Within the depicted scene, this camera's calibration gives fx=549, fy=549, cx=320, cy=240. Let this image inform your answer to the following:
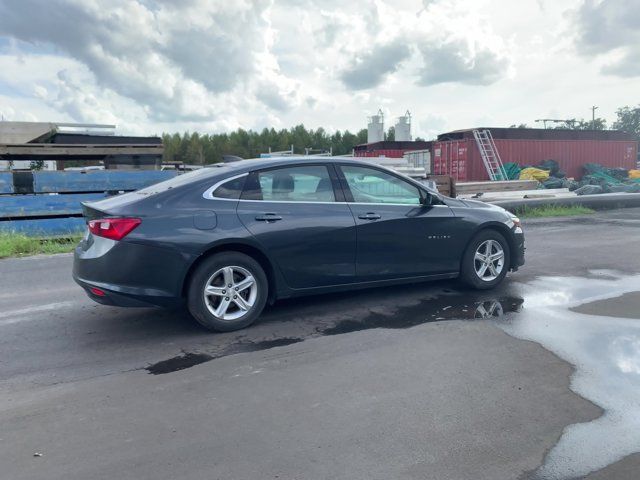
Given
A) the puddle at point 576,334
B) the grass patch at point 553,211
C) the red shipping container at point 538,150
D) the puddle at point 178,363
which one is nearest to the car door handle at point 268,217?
the puddle at point 576,334

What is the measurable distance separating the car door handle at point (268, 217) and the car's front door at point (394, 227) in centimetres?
87

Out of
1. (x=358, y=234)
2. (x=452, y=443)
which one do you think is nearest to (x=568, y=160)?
(x=358, y=234)

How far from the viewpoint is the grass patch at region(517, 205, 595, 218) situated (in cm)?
1529

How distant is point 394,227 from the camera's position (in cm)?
584

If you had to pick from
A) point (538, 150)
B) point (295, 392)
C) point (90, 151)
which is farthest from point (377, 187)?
point (538, 150)

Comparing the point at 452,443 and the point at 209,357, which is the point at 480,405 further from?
the point at 209,357

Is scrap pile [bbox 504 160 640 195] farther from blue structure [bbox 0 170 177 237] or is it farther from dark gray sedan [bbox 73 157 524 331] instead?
dark gray sedan [bbox 73 157 524 331]

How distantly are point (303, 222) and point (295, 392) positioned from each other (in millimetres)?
1975

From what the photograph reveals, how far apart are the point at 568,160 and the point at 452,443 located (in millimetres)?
31440

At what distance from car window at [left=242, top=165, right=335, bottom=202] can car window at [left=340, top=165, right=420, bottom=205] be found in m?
0.28

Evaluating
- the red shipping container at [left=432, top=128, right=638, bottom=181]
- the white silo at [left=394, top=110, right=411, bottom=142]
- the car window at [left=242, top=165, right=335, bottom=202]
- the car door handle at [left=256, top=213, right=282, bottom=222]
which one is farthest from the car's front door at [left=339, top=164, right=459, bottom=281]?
the white silo at [left=394, top=110, right=411, bottom=142]

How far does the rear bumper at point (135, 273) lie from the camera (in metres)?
4.71

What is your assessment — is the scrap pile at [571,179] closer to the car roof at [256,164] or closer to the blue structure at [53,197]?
the blue structure at [53,197]

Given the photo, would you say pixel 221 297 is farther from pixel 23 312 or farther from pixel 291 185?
pixel 23 312
